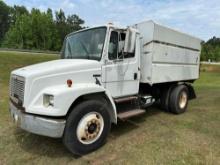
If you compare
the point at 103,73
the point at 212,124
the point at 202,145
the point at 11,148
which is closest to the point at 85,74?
the point at 103,73

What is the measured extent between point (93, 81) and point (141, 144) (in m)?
1.70

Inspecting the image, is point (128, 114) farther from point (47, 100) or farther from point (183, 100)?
point (183, 100)

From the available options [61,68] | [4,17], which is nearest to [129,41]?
[61,68]

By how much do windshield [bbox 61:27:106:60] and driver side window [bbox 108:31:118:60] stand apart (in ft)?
0.64

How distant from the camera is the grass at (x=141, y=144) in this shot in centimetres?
422

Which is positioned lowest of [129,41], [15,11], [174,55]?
[174,55]

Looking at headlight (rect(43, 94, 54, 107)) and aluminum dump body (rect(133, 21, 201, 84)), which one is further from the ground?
aluminum dump body (rect(133, 21, 201, 84))

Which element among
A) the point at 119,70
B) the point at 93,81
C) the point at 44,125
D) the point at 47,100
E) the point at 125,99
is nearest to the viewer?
the point at 44,125

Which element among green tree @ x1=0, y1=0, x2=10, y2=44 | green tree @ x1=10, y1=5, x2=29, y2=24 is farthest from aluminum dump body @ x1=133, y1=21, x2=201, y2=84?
green tree @ x1=0, y1=0, x2=10, y2=44

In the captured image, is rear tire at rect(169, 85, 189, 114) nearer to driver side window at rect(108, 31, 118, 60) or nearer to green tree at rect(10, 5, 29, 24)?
driver side window at rect(108, 31, 118, 60)

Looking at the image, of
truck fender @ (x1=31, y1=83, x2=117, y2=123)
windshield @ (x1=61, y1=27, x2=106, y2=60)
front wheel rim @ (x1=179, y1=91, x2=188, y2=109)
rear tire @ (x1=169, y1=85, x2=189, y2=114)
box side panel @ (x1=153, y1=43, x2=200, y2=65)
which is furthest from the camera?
front wheel rim @ (x1=179, y1=91, x2=188, y2=109)

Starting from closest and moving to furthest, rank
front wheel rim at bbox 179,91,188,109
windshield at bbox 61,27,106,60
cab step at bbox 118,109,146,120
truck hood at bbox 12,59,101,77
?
truck hood at bbox 12,59,101,77 → windshield at bbox 61,27,106,60 → cab step at bbox 118,109,146,120 → front wheel rim at bbox 179,91,188,109

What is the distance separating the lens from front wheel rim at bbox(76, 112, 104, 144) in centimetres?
426

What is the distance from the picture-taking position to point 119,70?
17.3 feet
